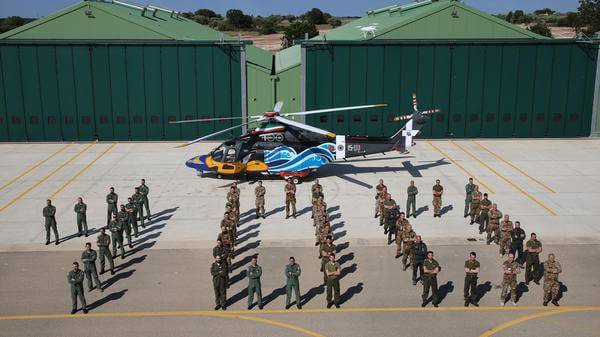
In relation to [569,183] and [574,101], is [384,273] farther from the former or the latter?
[574,101]

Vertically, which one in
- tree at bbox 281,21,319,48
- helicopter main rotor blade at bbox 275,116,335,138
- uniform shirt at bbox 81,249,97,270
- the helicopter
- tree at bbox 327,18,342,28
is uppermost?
tree at bbox 327,18,342,28

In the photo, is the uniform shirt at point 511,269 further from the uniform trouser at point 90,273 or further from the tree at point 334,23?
the tree at point 334,23

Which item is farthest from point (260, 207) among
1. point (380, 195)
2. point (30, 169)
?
point (30, 169)

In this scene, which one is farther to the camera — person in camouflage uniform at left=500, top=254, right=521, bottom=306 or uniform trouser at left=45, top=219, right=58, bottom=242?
uniform trouser at left=45, top=219, right=58, bottom=242

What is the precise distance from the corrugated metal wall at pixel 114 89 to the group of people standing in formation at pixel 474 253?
53.8 feet

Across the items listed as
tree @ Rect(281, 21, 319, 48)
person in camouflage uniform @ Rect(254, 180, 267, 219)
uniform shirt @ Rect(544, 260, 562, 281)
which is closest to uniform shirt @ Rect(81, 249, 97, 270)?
person in camouflage uniform @ Rect(254, 180, 267, 219)

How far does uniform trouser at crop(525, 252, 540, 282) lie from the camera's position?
627 inches

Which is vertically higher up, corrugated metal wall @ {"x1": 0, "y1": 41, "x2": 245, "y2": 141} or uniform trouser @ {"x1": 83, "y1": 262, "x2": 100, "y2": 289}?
corrugated metal wall @ {"x1": 0, "y1": 41, "x2": 245, "y2": 141}

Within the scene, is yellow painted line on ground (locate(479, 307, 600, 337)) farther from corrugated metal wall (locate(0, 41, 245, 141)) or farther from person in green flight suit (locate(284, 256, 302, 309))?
corrugated metal wall (locate(0, 41, 245, 141))

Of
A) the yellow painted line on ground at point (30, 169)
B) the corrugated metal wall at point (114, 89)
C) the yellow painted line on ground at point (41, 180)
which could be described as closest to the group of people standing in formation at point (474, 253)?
the yellow painted line on ground at point (41, 180)

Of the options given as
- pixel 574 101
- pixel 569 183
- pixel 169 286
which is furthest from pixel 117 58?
pixel 574 101

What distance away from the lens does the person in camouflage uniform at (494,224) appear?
1842 cm

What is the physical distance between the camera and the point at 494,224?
1852 centimetres

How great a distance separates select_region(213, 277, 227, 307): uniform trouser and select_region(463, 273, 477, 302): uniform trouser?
230 inches
